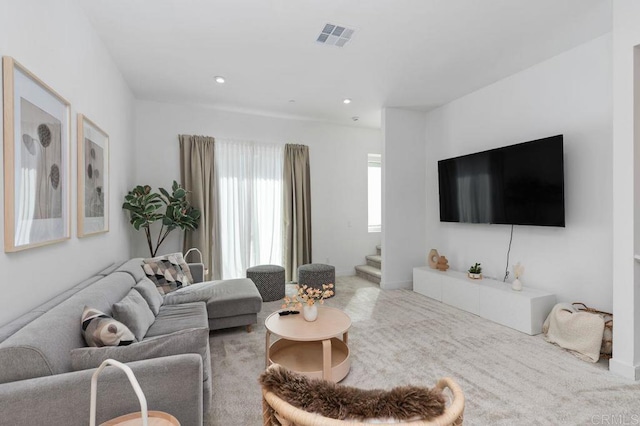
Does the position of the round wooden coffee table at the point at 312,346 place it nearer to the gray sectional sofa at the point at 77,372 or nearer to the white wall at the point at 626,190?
the gray sectional sofa at the point at 77,372

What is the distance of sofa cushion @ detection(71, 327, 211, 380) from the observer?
4.50 ft

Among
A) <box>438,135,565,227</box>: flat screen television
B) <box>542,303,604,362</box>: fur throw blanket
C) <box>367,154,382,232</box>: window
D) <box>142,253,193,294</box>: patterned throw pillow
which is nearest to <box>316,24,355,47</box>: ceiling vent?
<box>438,135,565,227</box>: flat screen television

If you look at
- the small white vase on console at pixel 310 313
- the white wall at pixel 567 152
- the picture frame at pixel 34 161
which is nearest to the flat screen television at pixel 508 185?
the white wall at pixel 567 152

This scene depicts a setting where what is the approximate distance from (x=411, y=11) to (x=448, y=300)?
11.2ft

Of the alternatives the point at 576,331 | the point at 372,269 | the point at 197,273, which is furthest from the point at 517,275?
the point at 197,273

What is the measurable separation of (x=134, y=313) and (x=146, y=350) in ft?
2.34

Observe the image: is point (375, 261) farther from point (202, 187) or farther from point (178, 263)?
point (178, 263)

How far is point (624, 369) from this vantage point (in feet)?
7.47

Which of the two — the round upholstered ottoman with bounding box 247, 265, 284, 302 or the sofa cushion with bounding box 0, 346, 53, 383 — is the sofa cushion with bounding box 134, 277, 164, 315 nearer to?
the sofa cushion with bounding box 0, 346, 53, 383

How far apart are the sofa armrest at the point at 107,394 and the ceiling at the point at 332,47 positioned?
260 centimetres

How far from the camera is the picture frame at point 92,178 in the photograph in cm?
232

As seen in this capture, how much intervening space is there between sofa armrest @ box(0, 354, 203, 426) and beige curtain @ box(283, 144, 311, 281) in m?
4.00

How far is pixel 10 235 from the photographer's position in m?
1.46

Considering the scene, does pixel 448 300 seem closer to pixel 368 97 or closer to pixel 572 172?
pixel 572 172
